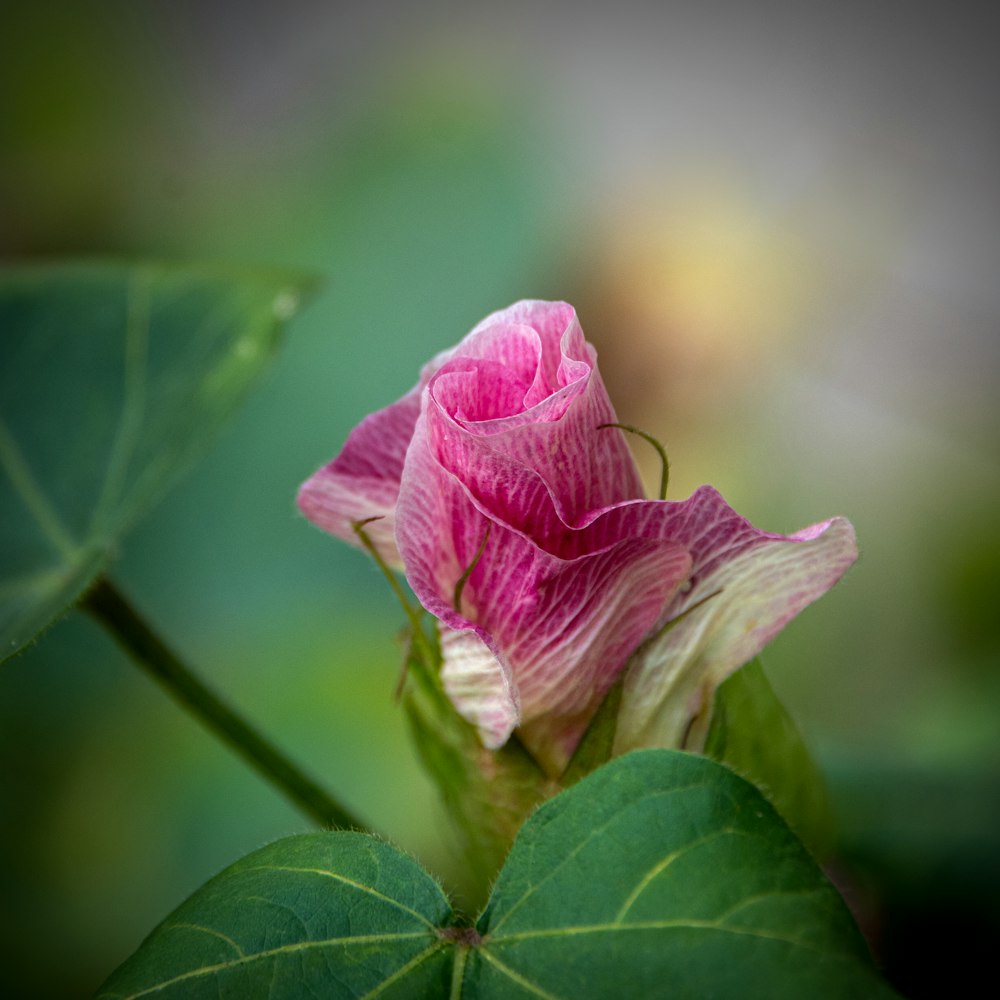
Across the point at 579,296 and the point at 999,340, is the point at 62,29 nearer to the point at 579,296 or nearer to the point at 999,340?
the point at 579,296

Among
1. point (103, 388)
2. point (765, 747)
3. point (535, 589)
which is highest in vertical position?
point (103, 388)

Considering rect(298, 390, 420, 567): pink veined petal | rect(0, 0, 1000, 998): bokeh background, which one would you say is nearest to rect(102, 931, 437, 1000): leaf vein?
rect(298, 390, 420, 567): pink veined petal

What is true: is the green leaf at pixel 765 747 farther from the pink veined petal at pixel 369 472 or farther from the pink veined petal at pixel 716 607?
the pink veined petal at pixel 369 472

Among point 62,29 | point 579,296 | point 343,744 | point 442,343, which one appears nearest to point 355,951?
point 343,744

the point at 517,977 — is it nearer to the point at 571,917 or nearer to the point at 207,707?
the point at 571,917

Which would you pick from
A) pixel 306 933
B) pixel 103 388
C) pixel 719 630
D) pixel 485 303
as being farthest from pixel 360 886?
pixel 485 303

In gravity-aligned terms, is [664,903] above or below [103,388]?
below
